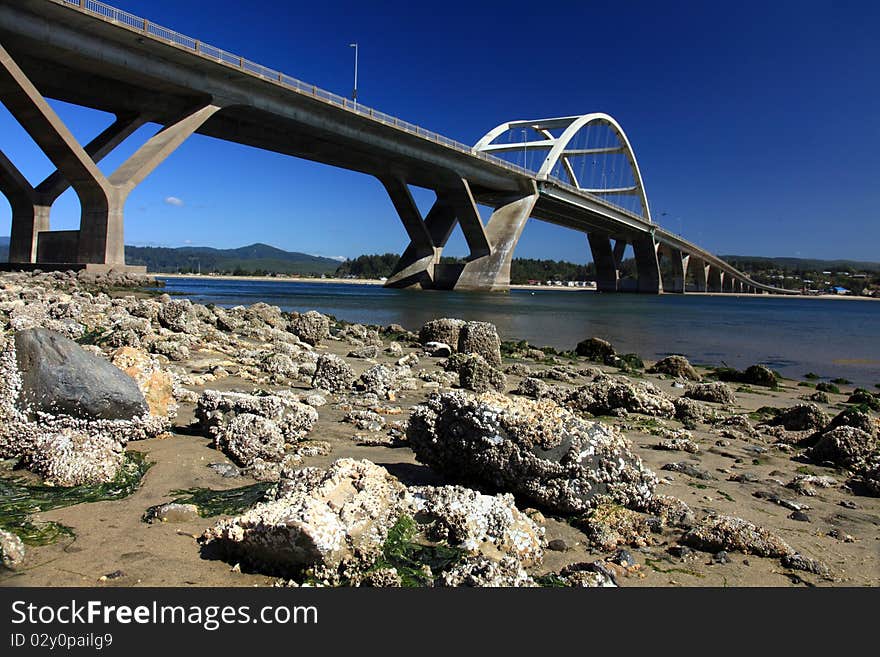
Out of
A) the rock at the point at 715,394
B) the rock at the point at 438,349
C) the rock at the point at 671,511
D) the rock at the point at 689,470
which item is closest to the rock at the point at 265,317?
the rock at the point at 438,349

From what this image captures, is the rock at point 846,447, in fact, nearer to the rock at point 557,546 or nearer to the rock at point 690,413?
the rock at point 690,413

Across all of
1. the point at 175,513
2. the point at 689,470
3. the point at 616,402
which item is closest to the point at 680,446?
the point at 689,470

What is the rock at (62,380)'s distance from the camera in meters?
3.41

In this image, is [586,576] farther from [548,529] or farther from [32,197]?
[32,197]

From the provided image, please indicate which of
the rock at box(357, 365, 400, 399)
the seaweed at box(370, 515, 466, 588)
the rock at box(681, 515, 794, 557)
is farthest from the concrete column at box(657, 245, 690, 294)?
the seaweed at box(370, 515, 466, 588)

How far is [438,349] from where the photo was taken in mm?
10992

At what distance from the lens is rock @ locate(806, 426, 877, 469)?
4711 mm

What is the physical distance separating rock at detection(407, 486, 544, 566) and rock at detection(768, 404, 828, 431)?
180 inches

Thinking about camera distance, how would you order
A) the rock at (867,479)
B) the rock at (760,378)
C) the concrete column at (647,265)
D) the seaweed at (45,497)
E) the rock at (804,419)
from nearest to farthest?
the seaweed at (45,497), the rock at (867,479), the rock at (804,419), the rock at (760,378), the concrete column at (647,265)

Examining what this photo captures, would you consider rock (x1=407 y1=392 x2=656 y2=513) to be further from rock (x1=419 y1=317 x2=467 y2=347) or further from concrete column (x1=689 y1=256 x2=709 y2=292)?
concrete column (x1=689 y1=256 x2=709 y2=292)

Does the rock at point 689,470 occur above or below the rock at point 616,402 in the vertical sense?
below

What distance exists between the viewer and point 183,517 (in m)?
2.84

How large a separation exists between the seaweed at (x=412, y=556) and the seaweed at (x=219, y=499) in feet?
2.49

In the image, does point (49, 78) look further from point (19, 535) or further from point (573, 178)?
point (573, 178)
